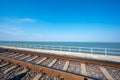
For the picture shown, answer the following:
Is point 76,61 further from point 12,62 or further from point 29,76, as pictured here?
point 12,62

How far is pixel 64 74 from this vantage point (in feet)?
10.4

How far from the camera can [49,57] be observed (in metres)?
6.55

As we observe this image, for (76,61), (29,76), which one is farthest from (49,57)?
(29,76)

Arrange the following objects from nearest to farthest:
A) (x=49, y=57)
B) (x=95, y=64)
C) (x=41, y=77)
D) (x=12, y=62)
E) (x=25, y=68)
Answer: (x=41, y=77) < (x=25, y=68) < (x=12, y=62) < (x=95, y=64) < (x=49, y=57)

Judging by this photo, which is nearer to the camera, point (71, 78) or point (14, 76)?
point (71, 78)

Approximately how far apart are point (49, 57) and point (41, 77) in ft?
10.3

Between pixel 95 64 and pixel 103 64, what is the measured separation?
1.46 ft

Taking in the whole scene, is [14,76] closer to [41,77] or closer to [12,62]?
[41,77]

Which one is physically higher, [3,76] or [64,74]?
[64,74]

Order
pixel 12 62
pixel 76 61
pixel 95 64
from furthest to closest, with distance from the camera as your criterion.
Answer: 1. pixel 76 61
2. pixel 95 64
3. pixel 12 62

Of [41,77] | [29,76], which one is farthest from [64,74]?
[29,76]

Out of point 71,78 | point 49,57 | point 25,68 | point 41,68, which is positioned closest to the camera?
point 71,78

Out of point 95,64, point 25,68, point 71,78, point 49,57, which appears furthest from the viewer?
point 49,57

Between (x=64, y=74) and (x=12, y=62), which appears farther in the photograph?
(x=12, y=62)
